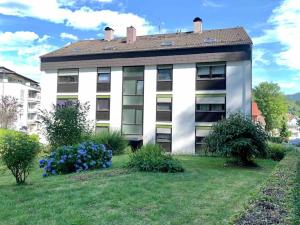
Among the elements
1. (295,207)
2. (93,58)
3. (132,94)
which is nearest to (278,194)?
(295,207)

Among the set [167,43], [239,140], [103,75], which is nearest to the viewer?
[239,140]

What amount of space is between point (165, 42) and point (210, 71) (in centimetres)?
510

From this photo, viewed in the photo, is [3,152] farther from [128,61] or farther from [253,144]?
[128,61]

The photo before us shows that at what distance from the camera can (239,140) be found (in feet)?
45.3

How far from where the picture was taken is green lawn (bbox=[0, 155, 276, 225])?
5.18 meters

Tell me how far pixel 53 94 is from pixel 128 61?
26.6 ft

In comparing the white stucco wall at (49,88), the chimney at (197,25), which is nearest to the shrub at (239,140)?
the chimney at (197,25)

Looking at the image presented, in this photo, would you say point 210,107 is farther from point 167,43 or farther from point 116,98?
point 116,98

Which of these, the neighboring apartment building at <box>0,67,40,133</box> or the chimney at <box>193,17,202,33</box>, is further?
the neighboring apartment building at <box>0,67,40,133</box>

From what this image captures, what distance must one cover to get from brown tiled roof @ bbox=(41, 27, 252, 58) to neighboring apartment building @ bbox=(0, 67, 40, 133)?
30047 millimetres

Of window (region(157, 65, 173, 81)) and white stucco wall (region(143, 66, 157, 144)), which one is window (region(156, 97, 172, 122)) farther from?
window (region(157, 65, 173, 81))

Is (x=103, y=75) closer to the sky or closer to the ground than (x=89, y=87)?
closer to the sky

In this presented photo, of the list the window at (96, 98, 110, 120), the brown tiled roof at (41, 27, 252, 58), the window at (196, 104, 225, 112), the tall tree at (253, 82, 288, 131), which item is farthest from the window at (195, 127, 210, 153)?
the tall tree at (253, 82, 288, 131)

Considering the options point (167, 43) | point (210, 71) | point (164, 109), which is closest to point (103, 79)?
point (164, 109)
